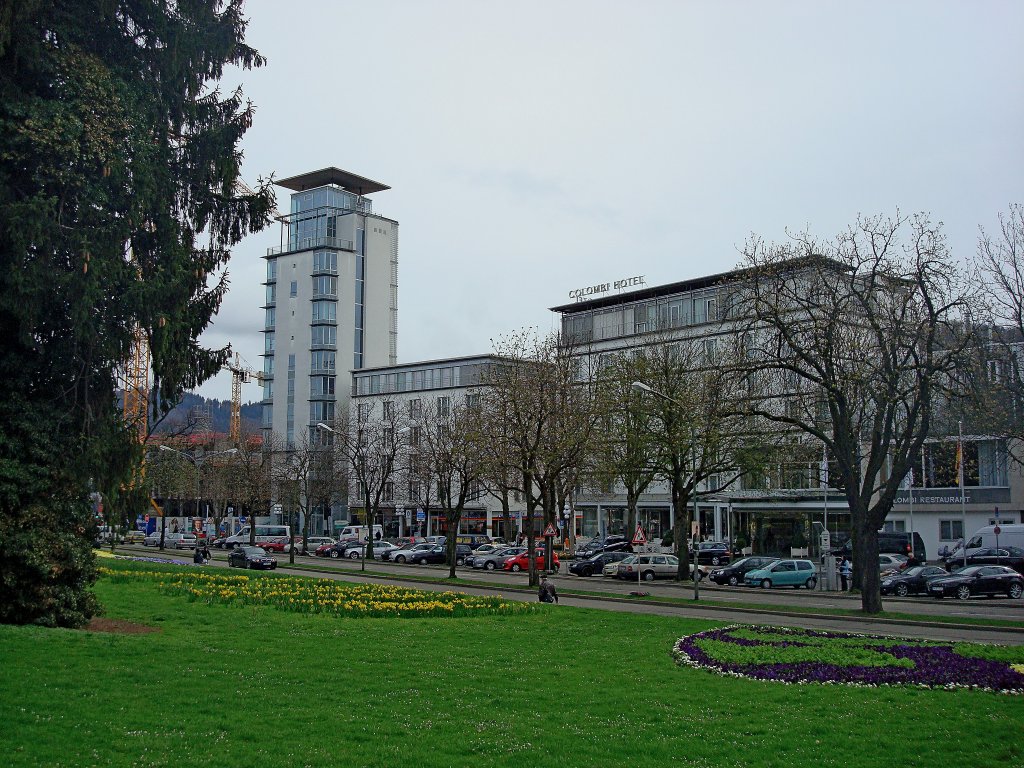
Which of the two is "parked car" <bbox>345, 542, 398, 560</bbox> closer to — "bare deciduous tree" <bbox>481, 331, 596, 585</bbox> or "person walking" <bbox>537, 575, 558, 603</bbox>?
"bare deciduous tree" <bbox>481, 331, 596, 585</bbox>

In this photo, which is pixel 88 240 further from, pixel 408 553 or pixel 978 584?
pixel 408 553

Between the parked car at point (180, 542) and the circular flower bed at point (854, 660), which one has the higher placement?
the circular flower bed at point (854, 660)

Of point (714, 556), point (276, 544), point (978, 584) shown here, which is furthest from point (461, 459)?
point (276, 544)

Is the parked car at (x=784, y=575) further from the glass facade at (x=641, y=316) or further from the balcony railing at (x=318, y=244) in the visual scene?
the balcony railing at (x=318, y=244)

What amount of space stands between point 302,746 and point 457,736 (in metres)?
1.75

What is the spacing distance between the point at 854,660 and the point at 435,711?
27.1ft

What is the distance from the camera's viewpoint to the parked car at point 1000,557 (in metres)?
46.5

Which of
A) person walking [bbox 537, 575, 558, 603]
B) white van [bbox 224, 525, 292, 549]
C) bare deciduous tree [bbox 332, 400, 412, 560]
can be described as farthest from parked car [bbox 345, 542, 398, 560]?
person walking [bbox 537, 575, 558, 603]

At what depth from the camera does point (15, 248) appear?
15.9 m

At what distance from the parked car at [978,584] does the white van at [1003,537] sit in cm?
1320

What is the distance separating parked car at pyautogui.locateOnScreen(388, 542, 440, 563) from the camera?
64125 mm

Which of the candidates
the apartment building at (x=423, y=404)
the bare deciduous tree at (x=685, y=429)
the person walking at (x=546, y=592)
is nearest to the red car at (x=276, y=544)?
the apartment building at (x=423, y=404)

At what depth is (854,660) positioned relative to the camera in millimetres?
15969

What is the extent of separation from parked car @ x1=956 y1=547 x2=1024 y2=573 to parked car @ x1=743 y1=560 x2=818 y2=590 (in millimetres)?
9608
